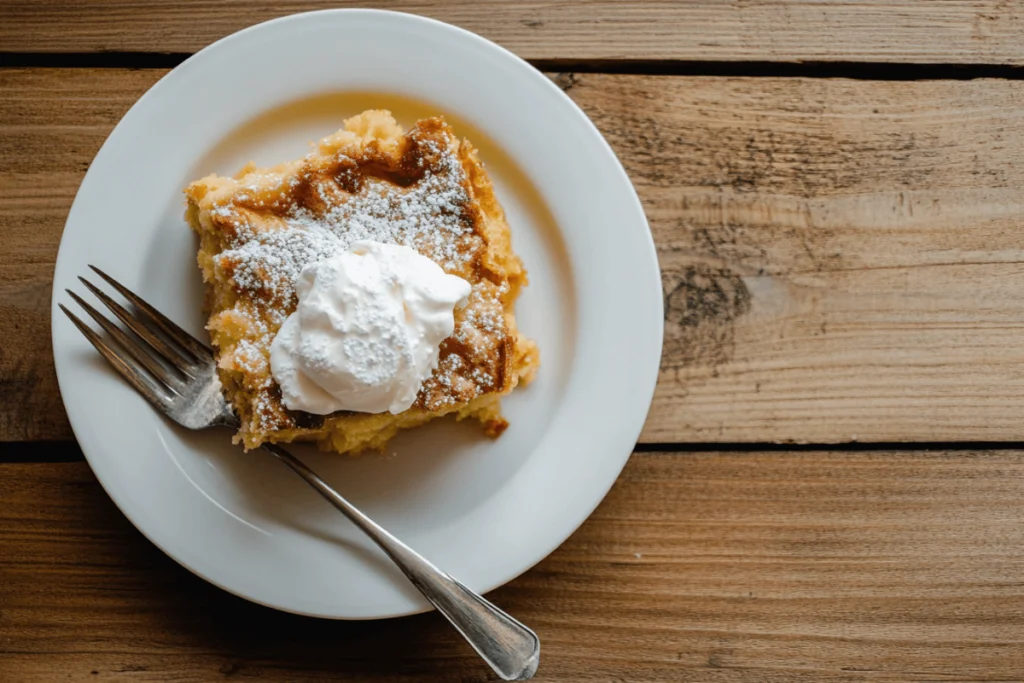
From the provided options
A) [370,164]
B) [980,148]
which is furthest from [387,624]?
[980,148]

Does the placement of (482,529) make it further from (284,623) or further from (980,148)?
(980,148)

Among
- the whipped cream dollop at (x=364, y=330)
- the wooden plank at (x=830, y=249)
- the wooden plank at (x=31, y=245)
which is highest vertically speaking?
the wooden plank at (x=830, y=249)

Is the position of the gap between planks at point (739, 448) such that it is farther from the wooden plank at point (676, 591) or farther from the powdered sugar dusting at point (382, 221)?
the powdered sugar dusting at point (382, 221)

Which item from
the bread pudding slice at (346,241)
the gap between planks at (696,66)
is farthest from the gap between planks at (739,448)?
the gap between planks at (696,66)

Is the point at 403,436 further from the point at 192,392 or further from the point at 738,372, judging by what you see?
the point at 738,372

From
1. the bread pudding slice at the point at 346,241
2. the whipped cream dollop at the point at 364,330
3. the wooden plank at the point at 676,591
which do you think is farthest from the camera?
the wooden plank at the point at 676,591

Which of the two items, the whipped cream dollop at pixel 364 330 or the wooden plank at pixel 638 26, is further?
the wooden plank at pixel 638 26

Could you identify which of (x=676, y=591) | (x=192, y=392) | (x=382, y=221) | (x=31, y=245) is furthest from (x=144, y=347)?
(x=676, y=591)

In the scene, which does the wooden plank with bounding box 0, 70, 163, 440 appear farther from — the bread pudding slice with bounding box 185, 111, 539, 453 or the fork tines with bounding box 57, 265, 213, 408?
the bread pudding slice with bounding box 185, 111, 539, 453
